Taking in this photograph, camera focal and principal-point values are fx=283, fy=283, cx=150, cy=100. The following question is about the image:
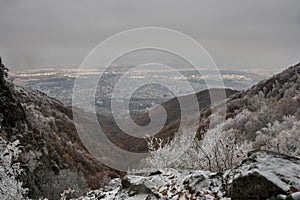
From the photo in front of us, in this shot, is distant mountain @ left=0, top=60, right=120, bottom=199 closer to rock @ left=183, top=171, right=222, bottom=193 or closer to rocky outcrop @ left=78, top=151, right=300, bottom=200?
rocky outcrop @ left=78, top=151, right=300, bottom=200

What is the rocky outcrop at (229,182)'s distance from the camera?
466 centimetres

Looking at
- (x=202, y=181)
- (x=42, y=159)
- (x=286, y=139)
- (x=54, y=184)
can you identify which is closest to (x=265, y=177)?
(x=202, y=181)

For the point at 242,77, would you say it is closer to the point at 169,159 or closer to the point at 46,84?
the point at 169,159

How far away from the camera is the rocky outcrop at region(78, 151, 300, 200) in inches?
184

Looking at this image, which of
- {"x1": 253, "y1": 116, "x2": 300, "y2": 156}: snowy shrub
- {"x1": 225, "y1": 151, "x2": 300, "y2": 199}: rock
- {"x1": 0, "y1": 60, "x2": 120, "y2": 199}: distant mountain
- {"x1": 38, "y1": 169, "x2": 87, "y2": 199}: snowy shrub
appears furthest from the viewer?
{"x1": 0, "y1": 60, "x2": 120, "y2": 199}: distant mountain

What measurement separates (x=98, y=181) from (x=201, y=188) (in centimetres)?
3272

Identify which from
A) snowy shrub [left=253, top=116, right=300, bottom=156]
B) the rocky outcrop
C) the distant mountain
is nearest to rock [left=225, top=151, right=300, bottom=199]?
the rocky outcrop

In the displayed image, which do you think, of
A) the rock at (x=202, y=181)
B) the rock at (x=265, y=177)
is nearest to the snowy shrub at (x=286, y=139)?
the rock at (x=202, y=181)

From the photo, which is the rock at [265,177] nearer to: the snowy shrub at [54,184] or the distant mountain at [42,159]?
the distant mountain at [42,159]

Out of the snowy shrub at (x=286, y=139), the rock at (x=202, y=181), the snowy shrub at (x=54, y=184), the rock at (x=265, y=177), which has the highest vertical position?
the rock at (x=265, y=177)

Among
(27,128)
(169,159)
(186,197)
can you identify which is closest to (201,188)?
(186,197)

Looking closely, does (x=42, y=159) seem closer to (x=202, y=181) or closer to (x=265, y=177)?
(x=202, y=181)

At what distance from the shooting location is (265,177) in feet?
15.4

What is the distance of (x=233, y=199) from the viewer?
5.16 m
